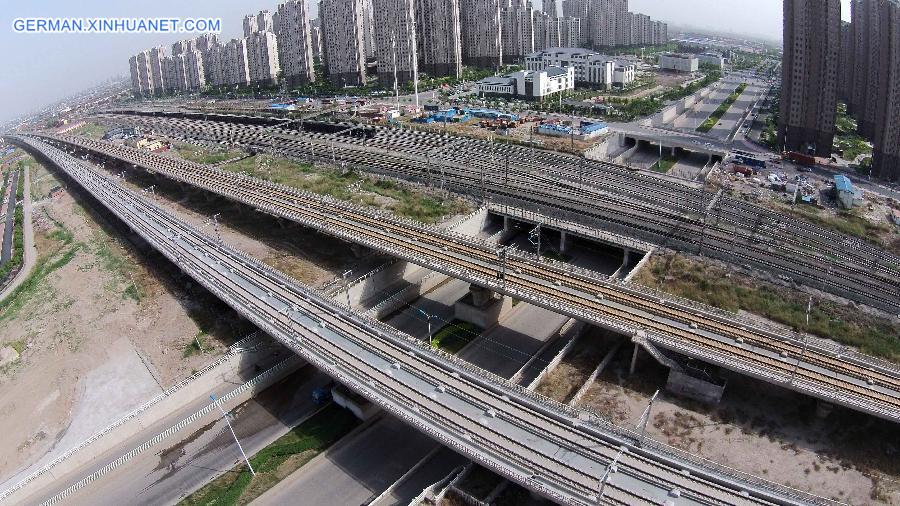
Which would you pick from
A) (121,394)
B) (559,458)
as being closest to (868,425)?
(559,458)

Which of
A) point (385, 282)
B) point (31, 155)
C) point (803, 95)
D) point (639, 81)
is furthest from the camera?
point (639, 81)

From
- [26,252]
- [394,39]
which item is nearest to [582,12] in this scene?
[394,39]

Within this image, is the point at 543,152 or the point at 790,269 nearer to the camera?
the point at 790,269

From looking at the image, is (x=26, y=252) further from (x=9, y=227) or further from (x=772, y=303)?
(x=772, y=303)

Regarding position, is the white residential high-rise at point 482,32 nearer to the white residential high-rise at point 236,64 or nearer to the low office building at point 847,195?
A: the white residential high-rise at point 236,64

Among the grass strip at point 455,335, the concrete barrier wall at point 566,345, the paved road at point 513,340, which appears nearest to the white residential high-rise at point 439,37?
the paved road at point 513,340

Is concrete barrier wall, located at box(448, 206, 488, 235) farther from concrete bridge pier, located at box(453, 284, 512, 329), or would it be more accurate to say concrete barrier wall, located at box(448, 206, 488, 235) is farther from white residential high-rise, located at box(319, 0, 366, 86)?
white residential high-rise, located at box(319, 0, 366, 86)

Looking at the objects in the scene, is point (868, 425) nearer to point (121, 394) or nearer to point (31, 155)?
point (121, 394)
